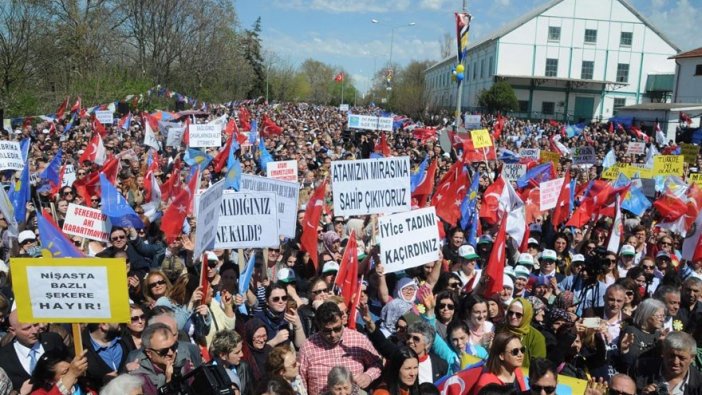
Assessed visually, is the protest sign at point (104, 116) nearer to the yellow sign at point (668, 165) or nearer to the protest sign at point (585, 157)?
the protest sign at point (585, 157)

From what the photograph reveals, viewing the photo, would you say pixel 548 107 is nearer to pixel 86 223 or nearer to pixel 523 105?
pixel 523 105

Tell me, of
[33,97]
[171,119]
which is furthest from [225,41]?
[171,119]

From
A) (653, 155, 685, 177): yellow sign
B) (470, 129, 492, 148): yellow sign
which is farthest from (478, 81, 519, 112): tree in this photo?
(653, 155, 685, 177): yellow sign

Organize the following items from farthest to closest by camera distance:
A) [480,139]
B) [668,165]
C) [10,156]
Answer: [480,139] < [668,165] < [10,156]

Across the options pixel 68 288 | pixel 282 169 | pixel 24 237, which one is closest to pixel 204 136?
pixel 282 169

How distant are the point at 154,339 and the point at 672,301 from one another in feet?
14.4

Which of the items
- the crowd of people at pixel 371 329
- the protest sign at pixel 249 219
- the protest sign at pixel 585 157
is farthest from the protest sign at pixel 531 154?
the protest sign at pixel 249 219

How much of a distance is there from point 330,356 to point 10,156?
8.71m

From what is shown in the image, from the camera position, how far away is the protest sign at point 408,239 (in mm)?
6184

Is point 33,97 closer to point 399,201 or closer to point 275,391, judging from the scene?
point 399,201

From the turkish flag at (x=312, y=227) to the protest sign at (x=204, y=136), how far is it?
826 centimetres

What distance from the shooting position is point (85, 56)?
40.0 m

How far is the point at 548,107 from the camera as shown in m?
61.4

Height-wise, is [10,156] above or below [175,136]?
above
